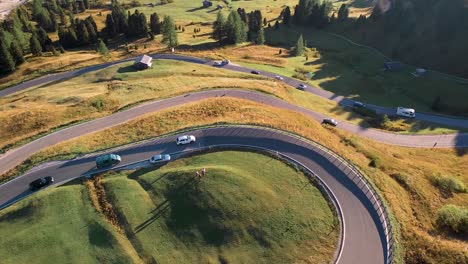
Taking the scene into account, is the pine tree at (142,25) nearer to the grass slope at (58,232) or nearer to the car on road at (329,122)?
the car on road at (329,122)

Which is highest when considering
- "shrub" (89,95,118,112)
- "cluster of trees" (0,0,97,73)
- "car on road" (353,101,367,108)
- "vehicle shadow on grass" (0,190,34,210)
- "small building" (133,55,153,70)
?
"cluster of trees" (0,0,97,73)

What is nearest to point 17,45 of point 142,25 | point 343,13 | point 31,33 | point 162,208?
point 31,33

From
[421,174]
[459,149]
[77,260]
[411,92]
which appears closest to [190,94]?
[77,260]

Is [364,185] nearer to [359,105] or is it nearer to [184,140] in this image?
[184,140]

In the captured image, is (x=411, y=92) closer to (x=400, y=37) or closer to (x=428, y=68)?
(x=428, y=68)

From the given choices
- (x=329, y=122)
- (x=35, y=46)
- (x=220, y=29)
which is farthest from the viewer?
(x=220, y=29)

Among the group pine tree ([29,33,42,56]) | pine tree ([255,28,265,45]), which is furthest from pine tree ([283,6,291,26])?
pine tree ([29,33,42,56])

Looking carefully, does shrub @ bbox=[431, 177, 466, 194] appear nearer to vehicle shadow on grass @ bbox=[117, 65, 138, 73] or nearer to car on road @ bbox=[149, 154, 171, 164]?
car on road @ bbox=[149, 154, 171, 164]
